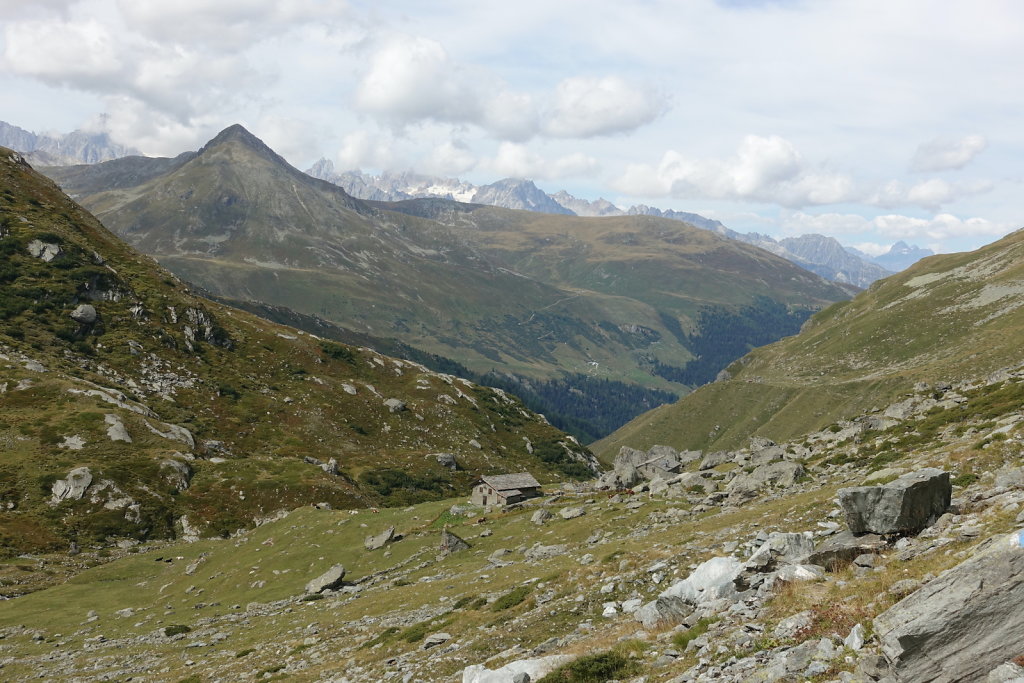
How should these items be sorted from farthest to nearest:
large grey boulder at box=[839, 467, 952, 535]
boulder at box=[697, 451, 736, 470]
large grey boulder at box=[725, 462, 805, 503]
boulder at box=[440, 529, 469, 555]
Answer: boulder at box=[697, 451, 736, 470]
boulder at box=[440, 529, 469, 555]
large grey boulder at box=[725, 462, 805, 503]
large grey boulder at box=[839, 467, 952, 535]

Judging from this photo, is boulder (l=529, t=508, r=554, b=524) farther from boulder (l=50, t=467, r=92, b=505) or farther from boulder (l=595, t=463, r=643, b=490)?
boulder (l=50, t=467, r=92, b=505)

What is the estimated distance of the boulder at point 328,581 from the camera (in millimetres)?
50781

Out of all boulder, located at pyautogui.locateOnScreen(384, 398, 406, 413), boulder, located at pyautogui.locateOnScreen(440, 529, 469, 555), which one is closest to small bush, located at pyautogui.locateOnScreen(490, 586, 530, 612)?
boulder, located at pyautogui.locateOnScreen(440, 529, 469, 555)

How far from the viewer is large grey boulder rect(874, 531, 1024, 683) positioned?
35.4 feet

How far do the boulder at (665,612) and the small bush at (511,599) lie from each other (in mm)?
10012

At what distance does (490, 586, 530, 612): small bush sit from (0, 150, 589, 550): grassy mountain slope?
68.5 m

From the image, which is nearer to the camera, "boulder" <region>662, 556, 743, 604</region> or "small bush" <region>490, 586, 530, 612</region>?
"boulder" <region>662, 556, 743, 604</region>

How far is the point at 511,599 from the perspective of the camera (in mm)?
29844

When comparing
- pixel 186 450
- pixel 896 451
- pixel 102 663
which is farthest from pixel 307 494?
pixel 896 451

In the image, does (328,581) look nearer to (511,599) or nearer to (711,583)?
(511,599)

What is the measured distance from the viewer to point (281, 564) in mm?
59906

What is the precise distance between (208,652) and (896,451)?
52.2 meters

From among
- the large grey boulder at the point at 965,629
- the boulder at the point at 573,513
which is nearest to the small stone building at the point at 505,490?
the boulder at the point at 573,513

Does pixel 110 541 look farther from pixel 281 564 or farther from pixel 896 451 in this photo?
pixel 896 451
